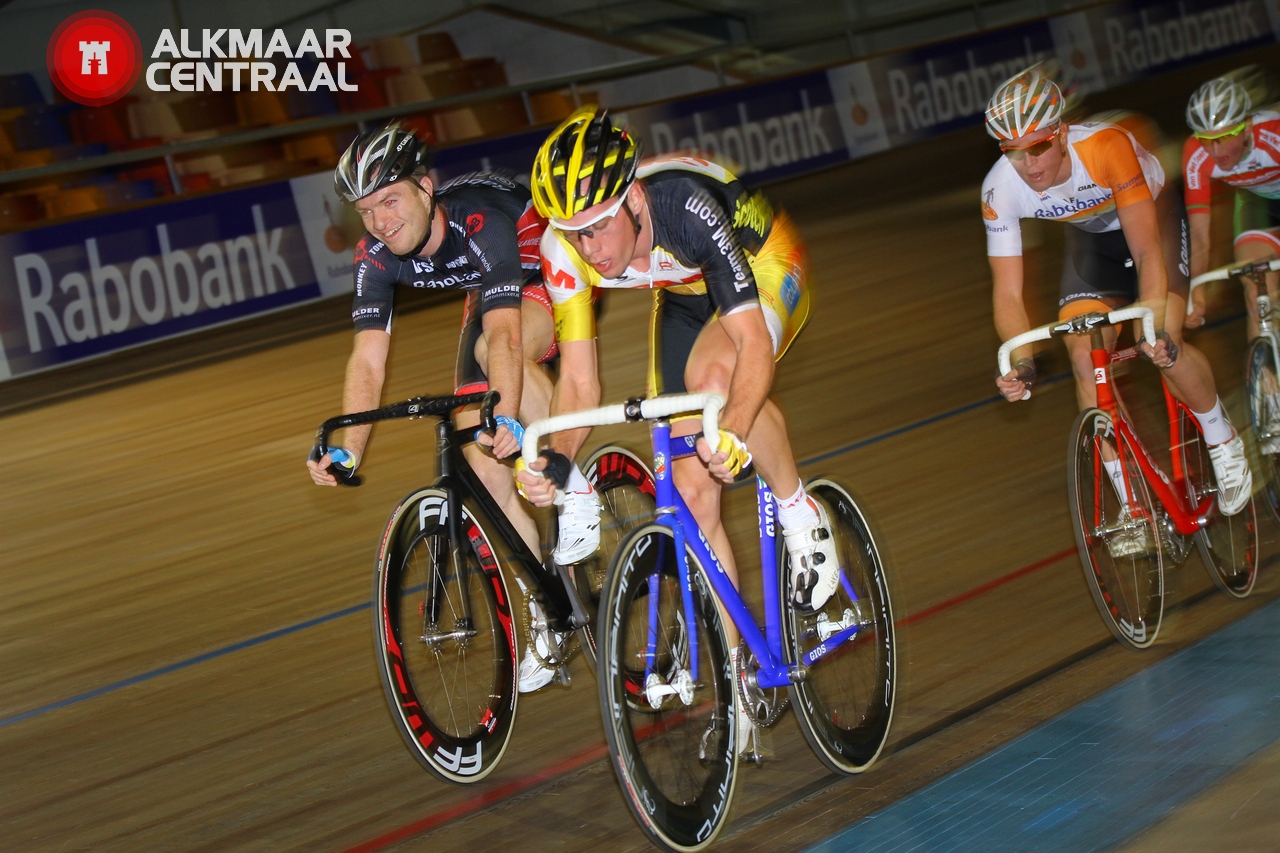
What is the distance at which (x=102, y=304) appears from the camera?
31.8ft

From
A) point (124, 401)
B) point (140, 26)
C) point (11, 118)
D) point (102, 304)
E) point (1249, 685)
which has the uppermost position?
point (140, 26)

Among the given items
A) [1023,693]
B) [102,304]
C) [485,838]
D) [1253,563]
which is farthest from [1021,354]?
[102,304]

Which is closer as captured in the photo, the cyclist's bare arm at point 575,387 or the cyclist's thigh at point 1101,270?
the cyclist's bare arm at point 575,387

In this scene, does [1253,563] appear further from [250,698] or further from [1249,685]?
[250,698]

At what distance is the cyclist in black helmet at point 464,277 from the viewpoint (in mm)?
3006

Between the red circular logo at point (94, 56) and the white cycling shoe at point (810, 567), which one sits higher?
the red circular logo at point (94, 56)

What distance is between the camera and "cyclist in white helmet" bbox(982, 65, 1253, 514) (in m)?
3.39

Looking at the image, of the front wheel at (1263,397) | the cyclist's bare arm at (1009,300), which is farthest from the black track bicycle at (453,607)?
the front wheel at (1263,397)

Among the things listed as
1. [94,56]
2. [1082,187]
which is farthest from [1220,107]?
[94,56]

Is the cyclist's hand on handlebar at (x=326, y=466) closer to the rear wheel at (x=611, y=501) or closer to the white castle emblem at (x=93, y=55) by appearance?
the rear wheel at (x=611, y=501)

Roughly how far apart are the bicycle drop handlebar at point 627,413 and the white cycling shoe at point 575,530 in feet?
1.08

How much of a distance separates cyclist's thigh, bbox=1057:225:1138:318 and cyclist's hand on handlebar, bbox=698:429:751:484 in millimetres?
1921

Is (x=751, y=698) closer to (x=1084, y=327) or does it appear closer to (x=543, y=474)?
(x=543, y=474)

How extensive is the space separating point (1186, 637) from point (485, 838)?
2.04 m
